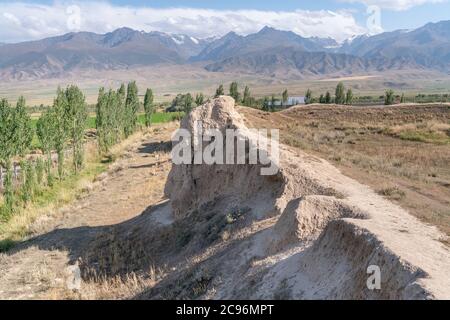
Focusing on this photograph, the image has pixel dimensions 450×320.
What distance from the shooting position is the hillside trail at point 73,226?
53.2 ft

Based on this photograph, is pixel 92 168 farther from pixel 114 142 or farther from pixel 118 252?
pixel 118 252

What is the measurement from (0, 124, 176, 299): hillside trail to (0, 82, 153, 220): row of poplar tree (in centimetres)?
533

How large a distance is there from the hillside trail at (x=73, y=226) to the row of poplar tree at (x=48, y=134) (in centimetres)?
533

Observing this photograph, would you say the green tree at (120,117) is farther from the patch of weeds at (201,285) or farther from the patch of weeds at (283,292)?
the patch of weeds at (283,292)

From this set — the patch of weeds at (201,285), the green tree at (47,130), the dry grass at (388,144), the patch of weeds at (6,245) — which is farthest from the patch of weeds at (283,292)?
the green tree at (47,130)

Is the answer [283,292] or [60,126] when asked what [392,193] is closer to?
[283,292]

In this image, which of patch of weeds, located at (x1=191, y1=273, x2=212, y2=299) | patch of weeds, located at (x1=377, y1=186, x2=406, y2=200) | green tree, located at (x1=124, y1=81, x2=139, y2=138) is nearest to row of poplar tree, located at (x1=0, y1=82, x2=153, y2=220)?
green tree, located at (x1=124, y1=81, x2=139, y2=138)

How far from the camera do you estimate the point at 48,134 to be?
4094 cm

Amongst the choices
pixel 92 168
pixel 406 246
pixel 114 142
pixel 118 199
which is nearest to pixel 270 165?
pixel 406 246

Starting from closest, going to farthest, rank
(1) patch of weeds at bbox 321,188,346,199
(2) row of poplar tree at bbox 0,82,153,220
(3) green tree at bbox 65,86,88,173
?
(1) patch of weeds at bbox 321,188,346,199
(2) row of poplar tree at bbox 0,82,153,220
(3) green tree at bbox 65,86,88,173

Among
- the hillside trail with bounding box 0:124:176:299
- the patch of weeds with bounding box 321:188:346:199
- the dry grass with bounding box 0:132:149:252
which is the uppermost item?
the patch of weeds with bounding box 321:188:346:199

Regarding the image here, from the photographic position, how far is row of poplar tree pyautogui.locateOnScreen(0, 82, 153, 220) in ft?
108

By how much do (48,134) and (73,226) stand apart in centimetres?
2033

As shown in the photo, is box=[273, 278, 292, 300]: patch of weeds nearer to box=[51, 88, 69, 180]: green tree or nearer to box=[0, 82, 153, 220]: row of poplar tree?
box=[0, 82, 153, 220]: row of poplar tree
